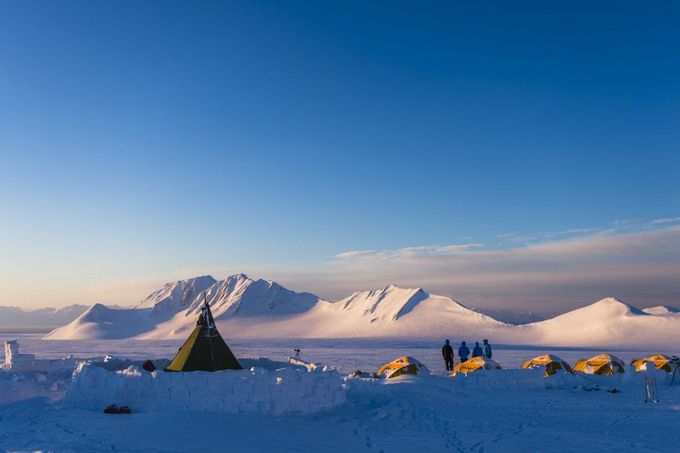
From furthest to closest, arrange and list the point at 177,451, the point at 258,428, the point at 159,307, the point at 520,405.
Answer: the point at 159,307 → the point at 520,405 → the point at 258,428 → the point at 177,451

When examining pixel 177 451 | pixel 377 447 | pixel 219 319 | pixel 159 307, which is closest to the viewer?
pixel 177 451

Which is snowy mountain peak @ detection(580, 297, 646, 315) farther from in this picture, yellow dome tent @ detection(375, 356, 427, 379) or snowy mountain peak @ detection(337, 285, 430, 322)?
yellow dome tent @ detection(375, 356, 427, 379)

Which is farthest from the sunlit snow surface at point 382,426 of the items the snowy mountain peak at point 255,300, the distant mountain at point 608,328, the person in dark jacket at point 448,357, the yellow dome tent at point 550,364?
the snowy mountain peak at point 255,300

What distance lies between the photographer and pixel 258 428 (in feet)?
39.6

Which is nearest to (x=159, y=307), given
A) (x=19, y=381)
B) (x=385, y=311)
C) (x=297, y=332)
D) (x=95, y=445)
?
(x=297, y=332)

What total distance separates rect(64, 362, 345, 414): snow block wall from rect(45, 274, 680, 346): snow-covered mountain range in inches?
2205

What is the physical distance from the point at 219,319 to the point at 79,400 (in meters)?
112

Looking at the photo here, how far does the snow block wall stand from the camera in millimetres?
13945

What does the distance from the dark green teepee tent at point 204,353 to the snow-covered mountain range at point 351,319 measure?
54581 mm

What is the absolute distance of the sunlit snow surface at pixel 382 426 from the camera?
35.0 feet

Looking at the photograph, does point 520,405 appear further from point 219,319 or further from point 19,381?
point 219,319

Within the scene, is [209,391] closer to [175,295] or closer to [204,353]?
[204,353]

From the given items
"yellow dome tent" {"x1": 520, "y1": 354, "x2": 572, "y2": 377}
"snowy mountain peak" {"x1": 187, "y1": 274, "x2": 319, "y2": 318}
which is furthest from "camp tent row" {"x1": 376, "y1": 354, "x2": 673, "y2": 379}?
"snowy mountain peak" {"x1": 187, "y1": 274, "x2": 319, "y2": 318}

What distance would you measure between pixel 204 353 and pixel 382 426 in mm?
7536
